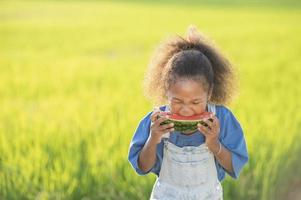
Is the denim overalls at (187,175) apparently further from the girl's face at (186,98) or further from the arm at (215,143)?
the girl's face at (186,98)

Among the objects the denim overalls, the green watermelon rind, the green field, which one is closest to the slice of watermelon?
the green watermelon rind

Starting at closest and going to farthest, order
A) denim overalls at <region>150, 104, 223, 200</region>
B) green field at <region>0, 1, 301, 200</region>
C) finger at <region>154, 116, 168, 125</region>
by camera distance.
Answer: finger at <region>154, 116, 168, 125</region>, denim overalls at <region>150, 104, 223, 200</region>, green field at <region>0, 1, 301, 200</region>

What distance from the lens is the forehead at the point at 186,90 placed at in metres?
2.44

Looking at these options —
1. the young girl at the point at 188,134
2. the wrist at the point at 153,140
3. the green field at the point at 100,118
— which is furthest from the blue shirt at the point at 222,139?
the green field at the point at 100,118

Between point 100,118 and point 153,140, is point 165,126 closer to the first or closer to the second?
point 153,140

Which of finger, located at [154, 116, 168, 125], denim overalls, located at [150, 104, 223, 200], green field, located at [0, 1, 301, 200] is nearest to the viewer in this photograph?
finger, located at [154, 116, 168, 125]

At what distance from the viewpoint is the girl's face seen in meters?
2.44

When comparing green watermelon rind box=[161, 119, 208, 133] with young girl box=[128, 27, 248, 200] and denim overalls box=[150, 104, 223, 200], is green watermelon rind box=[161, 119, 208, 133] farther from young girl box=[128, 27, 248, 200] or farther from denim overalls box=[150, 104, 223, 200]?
denim overalls box=[150, 104, 223, 200]

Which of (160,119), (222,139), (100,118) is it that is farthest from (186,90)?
(100,118)

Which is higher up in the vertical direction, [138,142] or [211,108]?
[211,108]

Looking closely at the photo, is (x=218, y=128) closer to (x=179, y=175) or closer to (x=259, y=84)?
(x=179, y=175)

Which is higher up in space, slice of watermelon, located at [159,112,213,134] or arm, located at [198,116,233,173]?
slice of watermelon, located at [159,112,213,134]

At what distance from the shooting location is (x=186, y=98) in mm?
2443

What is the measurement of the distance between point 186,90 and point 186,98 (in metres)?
0.03
